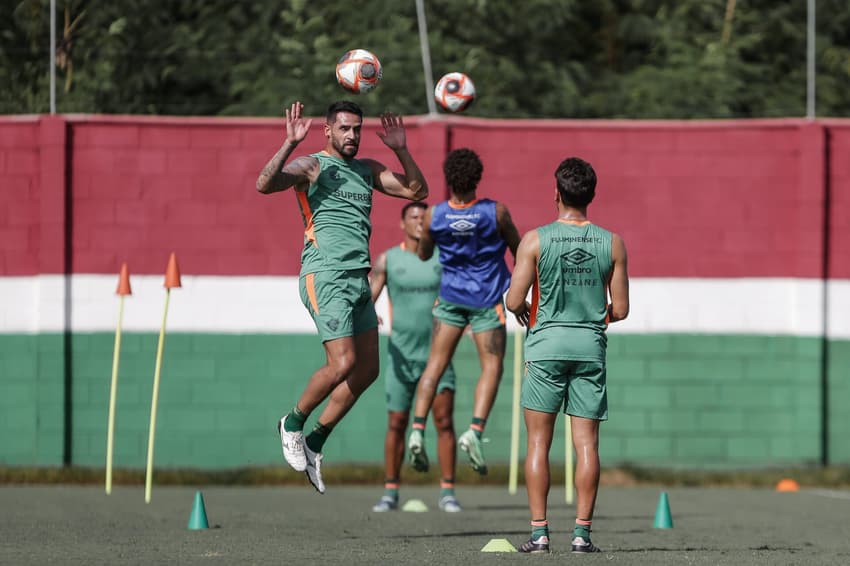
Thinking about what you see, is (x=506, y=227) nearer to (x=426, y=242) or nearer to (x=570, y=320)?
(x=426, y=242)

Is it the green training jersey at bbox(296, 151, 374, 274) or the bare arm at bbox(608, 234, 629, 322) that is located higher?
the green training jersey at bbox(296, 151, 374, 274)

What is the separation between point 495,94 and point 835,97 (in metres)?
4.06

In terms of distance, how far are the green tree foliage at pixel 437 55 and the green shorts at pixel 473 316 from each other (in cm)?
511

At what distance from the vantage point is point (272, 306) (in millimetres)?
15617

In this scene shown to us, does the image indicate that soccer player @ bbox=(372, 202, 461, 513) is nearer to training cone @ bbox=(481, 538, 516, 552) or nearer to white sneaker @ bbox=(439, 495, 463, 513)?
white sneaker @ bbox=(439, 495, 463, 513)

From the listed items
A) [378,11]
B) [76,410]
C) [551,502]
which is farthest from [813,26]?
[76,410]

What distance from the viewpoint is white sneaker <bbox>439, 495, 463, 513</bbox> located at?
41.0 ft

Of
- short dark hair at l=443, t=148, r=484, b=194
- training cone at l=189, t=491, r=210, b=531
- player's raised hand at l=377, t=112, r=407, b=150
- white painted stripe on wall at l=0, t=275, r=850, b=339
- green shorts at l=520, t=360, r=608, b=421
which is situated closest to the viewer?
green shorts at l=520, t=360, r=608, b=421

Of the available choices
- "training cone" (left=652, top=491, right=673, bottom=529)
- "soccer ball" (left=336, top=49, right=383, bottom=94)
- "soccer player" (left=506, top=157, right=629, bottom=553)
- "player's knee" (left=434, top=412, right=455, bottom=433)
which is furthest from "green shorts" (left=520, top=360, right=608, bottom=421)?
"player's knee" (left=434, top=412, right=455, bottom=433)

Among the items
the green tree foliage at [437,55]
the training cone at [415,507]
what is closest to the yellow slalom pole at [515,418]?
the training cone at [415,507]

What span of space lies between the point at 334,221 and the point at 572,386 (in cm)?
176

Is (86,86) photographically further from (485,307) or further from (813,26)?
(813,26)

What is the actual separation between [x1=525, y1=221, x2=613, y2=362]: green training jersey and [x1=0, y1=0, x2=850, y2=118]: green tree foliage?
8.09m

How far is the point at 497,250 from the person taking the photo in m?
11.6
